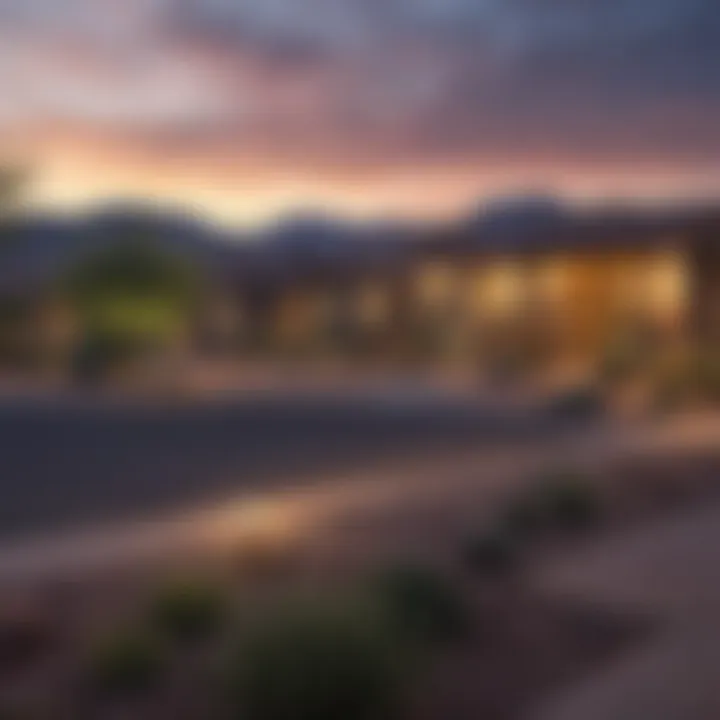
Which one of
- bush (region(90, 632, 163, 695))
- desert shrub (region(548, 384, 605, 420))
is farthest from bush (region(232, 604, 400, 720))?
desert shrub (region(548, 384, 605, 420))

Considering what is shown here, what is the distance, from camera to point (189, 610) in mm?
10477

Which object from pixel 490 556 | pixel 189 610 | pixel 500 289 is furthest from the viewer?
pixel 500 289

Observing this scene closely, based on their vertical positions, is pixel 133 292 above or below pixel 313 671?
above

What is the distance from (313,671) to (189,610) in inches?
102

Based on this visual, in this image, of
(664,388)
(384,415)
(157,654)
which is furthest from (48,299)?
(157,654)

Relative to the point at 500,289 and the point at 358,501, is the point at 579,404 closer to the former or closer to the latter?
the point at 500,289

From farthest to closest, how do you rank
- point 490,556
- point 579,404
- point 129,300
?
point 129,300 → point 579,404 → point 490,556

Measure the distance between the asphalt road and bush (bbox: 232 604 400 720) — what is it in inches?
281

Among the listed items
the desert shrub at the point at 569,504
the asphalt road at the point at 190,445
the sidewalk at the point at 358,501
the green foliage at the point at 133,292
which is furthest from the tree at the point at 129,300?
the desert shrub at the point at 569,504

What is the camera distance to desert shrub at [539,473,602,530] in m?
14.7

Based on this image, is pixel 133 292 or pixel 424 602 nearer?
pixel 424 602

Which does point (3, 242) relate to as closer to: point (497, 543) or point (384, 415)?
point (384, 415)

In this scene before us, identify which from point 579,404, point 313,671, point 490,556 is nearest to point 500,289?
point 579,404

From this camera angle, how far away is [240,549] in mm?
13367
